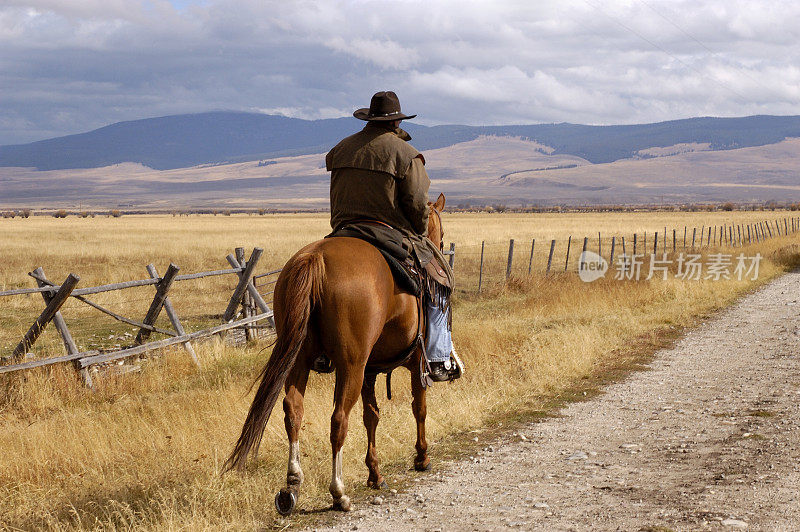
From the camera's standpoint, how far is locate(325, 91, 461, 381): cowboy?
6156 mm

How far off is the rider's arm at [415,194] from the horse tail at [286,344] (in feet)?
3.69

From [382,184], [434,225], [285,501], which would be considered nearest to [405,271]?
[382,184]

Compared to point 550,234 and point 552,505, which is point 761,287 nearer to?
point 552,505

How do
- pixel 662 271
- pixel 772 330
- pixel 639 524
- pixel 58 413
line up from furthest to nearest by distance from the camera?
pixel 662 271
pixel 772 330
pixel 58 413
pixel 639 524

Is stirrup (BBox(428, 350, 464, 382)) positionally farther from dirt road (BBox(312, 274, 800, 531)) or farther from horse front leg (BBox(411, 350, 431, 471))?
dirt road (BBox(312, 274, 800, 531))

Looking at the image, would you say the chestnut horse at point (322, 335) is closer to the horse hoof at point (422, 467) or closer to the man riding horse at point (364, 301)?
the man riding horse at point (364, 301)

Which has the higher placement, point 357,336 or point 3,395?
point 357,336

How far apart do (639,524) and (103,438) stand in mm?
4761

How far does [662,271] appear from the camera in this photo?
22859 millimetres

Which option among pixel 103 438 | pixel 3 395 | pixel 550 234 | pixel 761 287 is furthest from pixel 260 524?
pixel 550 234

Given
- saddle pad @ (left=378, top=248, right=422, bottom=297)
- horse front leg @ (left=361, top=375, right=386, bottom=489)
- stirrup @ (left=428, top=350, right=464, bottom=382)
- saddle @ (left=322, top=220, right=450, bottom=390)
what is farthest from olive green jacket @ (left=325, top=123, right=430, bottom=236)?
horse front leg @ (left=361, top=375, right=386, bottom=489)

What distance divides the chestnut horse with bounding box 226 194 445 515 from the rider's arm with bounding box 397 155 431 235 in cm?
69

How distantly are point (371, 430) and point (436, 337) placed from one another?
927mm

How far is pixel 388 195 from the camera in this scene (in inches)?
244
